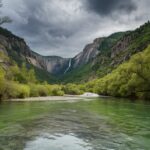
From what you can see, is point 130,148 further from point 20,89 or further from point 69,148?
point 20,89

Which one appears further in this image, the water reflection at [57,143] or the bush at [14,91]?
the bush at [14,91]

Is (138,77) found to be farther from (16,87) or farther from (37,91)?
(37,91)

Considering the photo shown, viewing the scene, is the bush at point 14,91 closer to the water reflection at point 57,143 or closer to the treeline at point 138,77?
the treeline at point 138,77

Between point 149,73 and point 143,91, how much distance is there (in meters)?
6.77

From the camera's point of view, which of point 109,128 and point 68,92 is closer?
point 109,128

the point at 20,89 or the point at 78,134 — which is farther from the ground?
the point at 20,89

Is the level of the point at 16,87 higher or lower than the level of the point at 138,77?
lower

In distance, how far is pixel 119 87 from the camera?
109 metres

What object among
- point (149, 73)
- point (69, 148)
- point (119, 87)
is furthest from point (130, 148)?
point (119, 87)

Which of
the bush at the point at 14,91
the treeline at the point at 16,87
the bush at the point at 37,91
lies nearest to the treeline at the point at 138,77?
the bush at the point at 14,91

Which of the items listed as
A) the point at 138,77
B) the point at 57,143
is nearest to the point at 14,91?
the point at 138,77

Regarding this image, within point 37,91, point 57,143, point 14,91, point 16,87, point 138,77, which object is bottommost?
point 57,143

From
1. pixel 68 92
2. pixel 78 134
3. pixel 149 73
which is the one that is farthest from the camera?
pixel 68 92

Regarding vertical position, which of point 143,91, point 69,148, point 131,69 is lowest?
point 69,148
